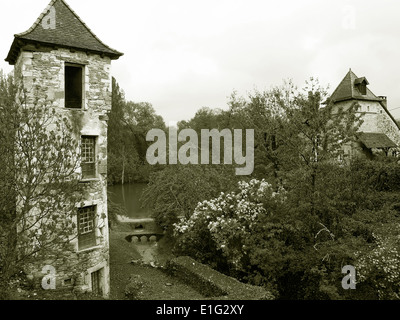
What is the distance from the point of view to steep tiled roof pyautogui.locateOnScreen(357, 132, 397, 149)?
25875mm

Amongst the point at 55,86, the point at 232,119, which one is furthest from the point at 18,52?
the point at 232,119

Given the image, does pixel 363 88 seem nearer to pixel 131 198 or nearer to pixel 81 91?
pixel 81 91

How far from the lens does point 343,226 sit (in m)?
12.2

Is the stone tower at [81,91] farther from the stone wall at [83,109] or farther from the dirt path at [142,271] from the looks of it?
the dirt path at [142,271]

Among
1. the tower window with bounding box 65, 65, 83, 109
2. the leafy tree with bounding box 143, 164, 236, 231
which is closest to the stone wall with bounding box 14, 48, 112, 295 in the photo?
the tower window with bounding box 65, 65, 83, 109

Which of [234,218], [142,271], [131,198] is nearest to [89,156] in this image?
[234,218]

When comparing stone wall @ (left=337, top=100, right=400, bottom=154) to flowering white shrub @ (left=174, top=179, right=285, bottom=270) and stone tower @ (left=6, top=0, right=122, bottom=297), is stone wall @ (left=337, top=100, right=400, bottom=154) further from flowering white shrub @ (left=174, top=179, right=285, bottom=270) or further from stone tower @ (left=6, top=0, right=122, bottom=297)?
stone tower @ (left=6, top=0, right=122, bottom=297)

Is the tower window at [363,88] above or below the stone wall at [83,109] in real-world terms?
above

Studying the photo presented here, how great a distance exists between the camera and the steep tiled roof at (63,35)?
11.5 m

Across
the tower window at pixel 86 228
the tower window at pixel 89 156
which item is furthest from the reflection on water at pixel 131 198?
the tower window at pixel 89 156

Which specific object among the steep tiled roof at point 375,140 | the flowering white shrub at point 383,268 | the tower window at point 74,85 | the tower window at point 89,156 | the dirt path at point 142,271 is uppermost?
the tower window at point 74,85

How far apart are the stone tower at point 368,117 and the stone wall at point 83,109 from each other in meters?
20.9

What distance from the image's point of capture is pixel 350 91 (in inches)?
1083
